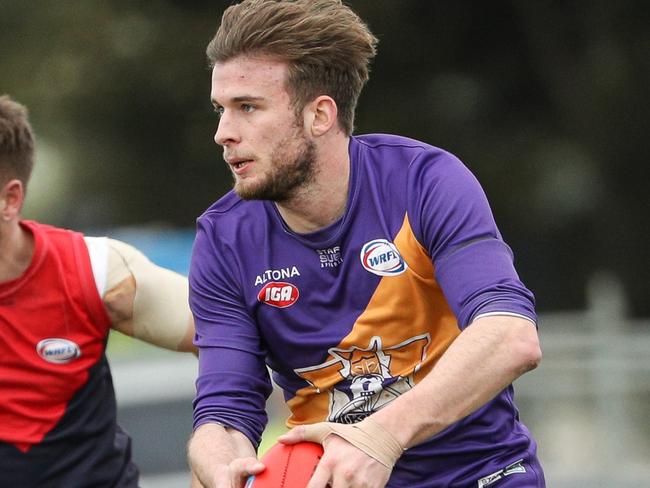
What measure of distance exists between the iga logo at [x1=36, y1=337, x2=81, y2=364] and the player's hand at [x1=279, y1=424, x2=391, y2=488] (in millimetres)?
1841

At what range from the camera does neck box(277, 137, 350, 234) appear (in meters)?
4.52

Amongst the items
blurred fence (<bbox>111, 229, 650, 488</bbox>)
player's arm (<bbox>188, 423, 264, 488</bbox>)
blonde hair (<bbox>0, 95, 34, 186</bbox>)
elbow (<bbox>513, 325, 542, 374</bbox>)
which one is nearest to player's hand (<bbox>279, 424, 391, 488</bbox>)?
player's arm (<bbox>188, 423, 264, 488</bbox>)

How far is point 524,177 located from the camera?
616 inches

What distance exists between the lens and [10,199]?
5.35 m

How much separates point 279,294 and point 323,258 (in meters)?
0.18

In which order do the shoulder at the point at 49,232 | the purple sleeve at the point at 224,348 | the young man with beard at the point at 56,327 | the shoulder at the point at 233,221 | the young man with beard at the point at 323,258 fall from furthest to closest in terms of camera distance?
the shoulder at the point at 49,232 → the young man with beard at the point at 56,327 → the shoulder at the point at 233,221 → the purple sleeve at the point at 224,348 → the young man with beard at the point at 323,258

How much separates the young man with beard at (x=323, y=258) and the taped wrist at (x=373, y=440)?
0.45 metres

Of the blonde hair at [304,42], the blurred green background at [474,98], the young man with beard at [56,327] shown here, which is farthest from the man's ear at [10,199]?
the blurred green background at [474,98]

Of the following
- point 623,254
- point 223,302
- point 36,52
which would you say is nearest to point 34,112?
point 36,52

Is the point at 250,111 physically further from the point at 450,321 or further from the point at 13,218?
the point at 13,218

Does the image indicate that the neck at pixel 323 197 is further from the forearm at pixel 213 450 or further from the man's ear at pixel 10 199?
the man's ear at pixel 10 199

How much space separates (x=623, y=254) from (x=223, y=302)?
1139 cm

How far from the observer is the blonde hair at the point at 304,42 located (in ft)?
14.6

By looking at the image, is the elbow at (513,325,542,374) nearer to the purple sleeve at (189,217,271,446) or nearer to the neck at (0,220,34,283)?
the purple sleeve at (189,217,271,446)
